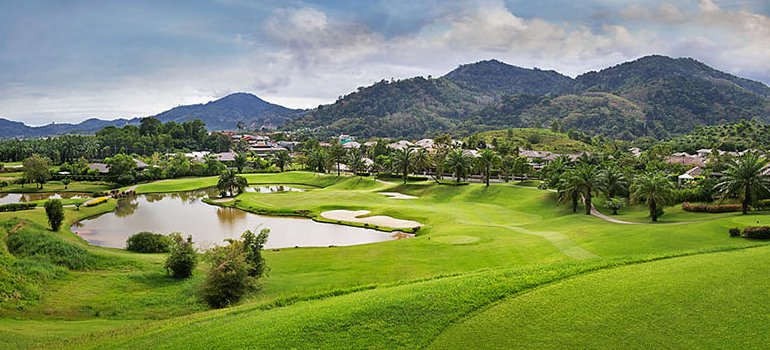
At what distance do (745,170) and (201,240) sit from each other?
46921 mm

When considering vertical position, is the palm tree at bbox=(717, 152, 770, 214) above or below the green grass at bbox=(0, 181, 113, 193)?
A: above

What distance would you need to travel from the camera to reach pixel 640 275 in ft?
59.4

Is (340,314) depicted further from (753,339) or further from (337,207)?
(337,207)

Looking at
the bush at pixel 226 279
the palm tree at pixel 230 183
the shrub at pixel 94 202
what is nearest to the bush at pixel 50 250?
the bush at pixel 226 279

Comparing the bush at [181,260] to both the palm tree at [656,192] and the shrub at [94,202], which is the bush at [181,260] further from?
the shrub at [94,202]

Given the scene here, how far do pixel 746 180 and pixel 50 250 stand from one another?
4877 centimetres

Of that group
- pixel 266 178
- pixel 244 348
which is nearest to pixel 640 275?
pixel 244 348

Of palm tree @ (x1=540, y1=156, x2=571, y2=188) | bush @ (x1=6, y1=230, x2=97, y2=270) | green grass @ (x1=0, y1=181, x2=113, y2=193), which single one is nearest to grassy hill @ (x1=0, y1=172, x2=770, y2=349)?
bush @ (x1=6, y1=230, x2=97, y2=270)

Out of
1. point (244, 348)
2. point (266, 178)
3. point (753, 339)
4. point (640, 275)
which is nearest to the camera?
point (753, 339)

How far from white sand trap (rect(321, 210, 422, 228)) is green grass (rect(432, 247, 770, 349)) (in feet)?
115

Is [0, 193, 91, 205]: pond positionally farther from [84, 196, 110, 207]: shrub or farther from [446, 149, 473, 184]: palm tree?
[446, 149, 473, 184]: palm tree

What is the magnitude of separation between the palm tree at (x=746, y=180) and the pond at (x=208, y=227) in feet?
94.8

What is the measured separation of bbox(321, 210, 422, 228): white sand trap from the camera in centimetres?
5297

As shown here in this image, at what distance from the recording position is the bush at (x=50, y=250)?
2889 cm
